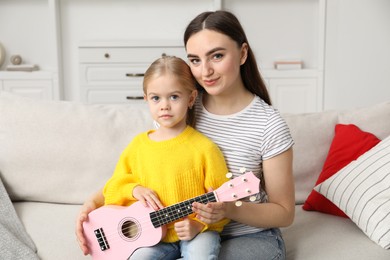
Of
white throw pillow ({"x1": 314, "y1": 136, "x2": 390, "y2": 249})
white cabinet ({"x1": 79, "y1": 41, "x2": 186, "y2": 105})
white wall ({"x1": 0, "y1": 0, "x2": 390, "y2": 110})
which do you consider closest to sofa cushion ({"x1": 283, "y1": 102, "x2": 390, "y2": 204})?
white throw pillow ({"x1": 314, "y1": 136, "x2": 390, "y2": 249})

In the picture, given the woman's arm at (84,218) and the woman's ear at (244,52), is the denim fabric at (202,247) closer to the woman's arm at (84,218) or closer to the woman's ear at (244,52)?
the woman's arm at (84,218)

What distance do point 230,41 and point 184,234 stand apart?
49 centimetres

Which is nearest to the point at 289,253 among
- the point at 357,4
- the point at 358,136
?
→ the point at 358,136

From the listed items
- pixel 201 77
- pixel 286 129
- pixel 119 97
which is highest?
pixel 201 77

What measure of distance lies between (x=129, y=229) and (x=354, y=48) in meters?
3.08

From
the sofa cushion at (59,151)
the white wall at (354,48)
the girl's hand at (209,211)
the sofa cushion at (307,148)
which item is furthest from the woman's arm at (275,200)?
the white wall at (354,48)

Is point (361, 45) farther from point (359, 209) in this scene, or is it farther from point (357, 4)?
point (359, 209)

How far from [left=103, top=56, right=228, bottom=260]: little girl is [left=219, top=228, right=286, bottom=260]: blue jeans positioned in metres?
0.05

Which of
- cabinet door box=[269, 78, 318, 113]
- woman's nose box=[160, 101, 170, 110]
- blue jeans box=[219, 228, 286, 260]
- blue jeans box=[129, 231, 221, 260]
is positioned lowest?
cabinet door box=[269, 78, 318, 113]

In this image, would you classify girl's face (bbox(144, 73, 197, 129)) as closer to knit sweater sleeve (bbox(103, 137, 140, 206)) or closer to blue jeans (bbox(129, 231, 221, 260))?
knit sweater sleeve (bbox(103, 137, 140, 206))

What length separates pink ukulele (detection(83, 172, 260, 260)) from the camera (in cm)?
138

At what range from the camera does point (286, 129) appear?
153 centimetres

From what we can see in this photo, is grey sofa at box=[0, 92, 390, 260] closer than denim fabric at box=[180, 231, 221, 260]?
No

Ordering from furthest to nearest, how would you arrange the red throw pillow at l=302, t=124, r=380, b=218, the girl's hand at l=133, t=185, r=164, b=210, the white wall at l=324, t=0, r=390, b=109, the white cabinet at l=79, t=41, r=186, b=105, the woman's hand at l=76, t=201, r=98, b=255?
1. the white wall at l=324, t=0, r=390, b=109
2. the white cabinet at l=79, t=41, r=186, b=105
3. the red throw pillow at l=302, t=124, r=380, b=218
4. the woman's hand at l=76, t=201, r=98, b=255
5. the girl's hand at l=133, t=185, r=164, b=210
